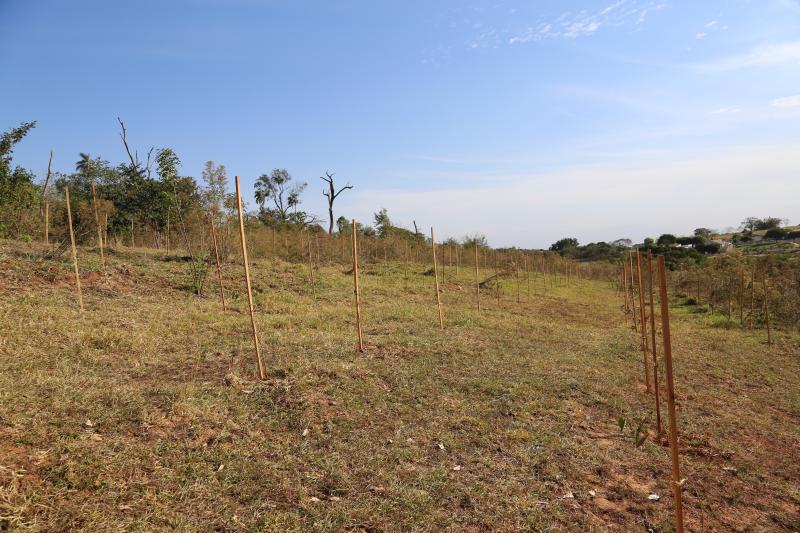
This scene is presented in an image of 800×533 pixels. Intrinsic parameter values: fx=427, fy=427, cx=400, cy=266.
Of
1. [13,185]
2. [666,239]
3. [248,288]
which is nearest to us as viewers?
[248,288]

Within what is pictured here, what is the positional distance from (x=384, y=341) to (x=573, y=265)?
94.2ft

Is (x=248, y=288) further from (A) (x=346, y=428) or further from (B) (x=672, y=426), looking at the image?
(B) (x=672, y=426)

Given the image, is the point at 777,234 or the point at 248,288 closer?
the point at 248,288

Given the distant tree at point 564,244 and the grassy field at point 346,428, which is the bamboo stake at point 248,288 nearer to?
the grassy field at point 346,428

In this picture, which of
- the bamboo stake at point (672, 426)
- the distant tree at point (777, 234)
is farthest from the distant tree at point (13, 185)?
the distant tree at point (777, 234)

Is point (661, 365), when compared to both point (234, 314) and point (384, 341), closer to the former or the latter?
point (384, 341)

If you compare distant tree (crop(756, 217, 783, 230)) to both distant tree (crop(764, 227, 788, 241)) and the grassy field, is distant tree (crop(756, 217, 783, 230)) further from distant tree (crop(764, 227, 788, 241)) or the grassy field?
the grassy field

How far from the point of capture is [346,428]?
13.8 ft

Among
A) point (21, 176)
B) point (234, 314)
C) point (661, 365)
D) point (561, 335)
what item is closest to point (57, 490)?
point (234, 314)

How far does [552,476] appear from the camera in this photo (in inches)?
145

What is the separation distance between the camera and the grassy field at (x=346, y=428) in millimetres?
2863

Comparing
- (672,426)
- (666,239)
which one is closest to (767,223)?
(666,239)

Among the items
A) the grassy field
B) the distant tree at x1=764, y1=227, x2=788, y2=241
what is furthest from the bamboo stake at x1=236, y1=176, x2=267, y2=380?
the distant tree at x1=764, y1=227, x2=788, y2=241

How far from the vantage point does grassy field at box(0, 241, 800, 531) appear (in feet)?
9.39
